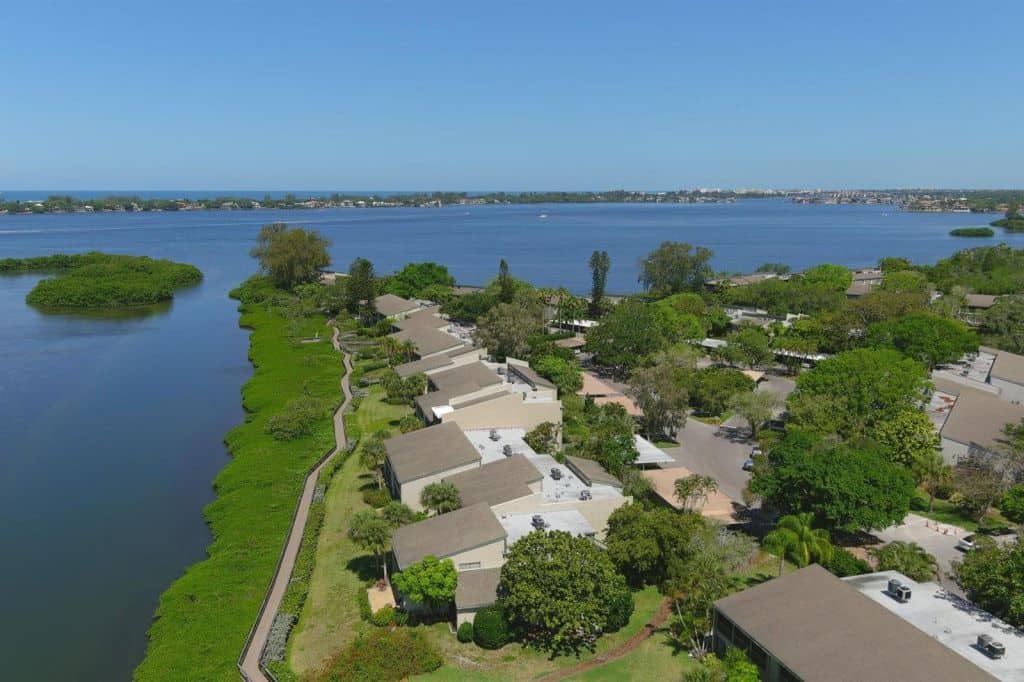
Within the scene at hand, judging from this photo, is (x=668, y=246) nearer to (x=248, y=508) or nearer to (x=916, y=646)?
(x=248, y=508)

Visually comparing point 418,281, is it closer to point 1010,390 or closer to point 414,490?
point 414,490

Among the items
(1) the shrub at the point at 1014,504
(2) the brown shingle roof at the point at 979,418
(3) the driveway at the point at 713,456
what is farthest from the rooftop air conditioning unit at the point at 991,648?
(2) the brown shingle roof at the point at 979,418

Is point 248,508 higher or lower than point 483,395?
lower

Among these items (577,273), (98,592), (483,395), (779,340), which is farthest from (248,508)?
(577,273)

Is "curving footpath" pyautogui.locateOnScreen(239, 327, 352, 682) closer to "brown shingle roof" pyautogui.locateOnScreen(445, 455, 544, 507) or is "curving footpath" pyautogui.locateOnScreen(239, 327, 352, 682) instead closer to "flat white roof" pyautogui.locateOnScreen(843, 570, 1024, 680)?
"brown shingle roof" pyautogui.locateOnScreen(445, 455, 544, 507)

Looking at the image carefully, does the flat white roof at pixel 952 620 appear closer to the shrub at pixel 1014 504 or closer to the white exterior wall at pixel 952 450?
the shrub at pixel 1014 504
